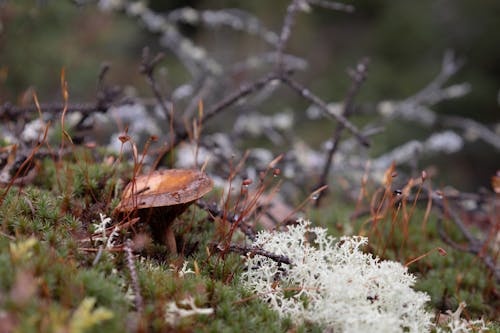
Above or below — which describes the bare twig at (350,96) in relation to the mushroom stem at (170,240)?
above

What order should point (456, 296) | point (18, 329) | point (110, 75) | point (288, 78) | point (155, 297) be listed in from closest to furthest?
point (18, 329)
point (155, 297)
point (456, 296)
point (288, 78)
point (110, 75)

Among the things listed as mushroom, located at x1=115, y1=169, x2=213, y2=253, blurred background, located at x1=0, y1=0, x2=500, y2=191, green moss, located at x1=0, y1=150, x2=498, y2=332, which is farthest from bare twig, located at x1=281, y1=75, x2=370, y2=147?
blurred background, located at x1=0, y1=0, x2=500, y2=191

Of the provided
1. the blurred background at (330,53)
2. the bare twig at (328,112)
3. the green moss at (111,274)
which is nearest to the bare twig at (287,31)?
the bare twig at (328,112)

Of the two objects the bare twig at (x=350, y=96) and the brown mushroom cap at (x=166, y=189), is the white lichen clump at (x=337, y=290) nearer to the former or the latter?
the brown mushroom cap at (x=166, y=189)

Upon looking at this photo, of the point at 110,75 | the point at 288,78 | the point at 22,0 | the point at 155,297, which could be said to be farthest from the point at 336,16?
the point at 155,297

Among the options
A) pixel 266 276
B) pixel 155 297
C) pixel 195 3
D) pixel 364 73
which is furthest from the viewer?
pixel 195 3

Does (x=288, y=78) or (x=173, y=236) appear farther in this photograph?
(x=288, y=78)

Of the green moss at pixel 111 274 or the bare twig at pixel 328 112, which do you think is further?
the bare twig at pixel 328 112

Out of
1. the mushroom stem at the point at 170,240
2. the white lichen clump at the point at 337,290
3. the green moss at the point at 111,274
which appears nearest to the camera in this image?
the green moss at the point at 111,274

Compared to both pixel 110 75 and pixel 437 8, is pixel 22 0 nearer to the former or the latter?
pixel 110 75
